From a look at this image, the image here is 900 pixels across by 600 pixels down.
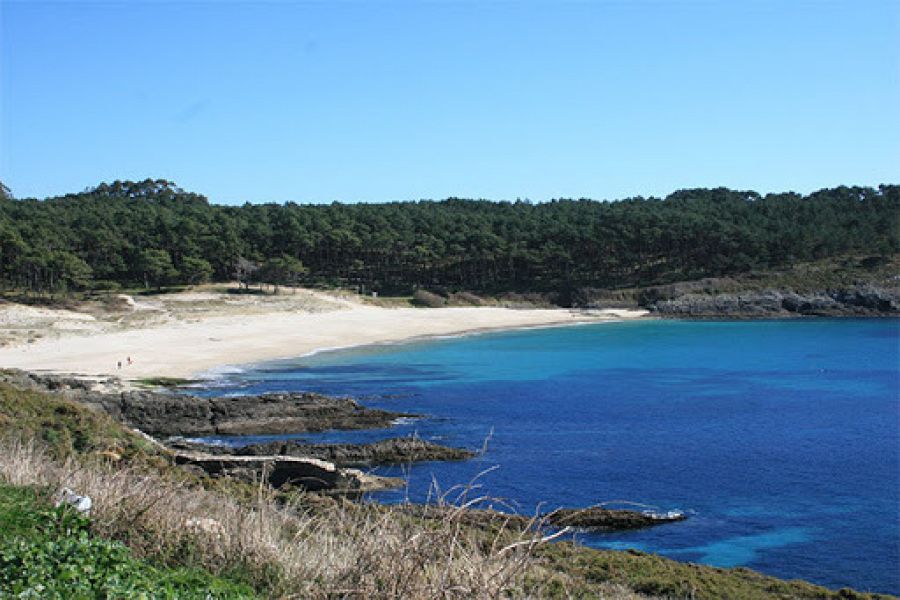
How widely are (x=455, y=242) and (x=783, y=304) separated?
37.1 m

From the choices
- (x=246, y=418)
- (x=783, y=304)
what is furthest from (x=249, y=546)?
(x=783, y=304)

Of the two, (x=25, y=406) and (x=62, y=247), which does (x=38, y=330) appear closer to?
(x=62, y=247)

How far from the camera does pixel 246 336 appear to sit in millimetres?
64562

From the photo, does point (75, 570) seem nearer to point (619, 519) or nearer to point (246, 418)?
point (619, 519)

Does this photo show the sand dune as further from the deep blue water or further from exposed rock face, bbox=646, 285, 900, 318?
exposed rock face, bbox=646, 285, 900, 318

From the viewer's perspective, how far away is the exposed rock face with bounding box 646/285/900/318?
91438 millimetres

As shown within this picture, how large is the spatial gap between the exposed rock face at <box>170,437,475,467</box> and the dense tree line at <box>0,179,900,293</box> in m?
56.5

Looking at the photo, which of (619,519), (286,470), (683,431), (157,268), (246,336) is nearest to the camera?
(619,519)

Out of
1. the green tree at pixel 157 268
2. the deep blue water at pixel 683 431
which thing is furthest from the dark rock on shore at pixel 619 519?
the green tree at pixel 157 268

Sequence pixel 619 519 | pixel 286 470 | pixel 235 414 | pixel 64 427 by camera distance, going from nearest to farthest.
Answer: pixel 64 427 → pixel 619 519 → pixel 286 470 → pixel 235 414

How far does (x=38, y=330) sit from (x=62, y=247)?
82.0 feet

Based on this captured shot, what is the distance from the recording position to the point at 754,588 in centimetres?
1686

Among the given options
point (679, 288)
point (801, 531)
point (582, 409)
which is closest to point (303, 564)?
point (801, 531)

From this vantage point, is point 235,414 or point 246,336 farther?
point 246,336
